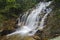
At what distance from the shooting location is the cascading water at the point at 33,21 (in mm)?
11068

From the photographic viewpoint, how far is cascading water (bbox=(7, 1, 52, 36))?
1107 centimetres

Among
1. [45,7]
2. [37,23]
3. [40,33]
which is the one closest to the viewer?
[40,33]

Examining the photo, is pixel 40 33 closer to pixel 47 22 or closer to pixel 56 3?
pixel 47 22

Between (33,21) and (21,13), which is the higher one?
(21,13)

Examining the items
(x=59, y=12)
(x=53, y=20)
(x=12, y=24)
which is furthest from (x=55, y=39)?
(x=12, y=24)

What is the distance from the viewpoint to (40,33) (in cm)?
1015

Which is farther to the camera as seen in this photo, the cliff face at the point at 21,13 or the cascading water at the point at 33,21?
the cascading water at the point at 33,21

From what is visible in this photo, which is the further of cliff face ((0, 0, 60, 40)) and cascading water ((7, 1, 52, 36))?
cascading water ((7, 1, 52, 36))

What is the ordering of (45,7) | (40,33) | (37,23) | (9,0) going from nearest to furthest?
(40,33) < (37,23) < (45,7) < (9,0)

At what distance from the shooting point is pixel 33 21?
12.4m

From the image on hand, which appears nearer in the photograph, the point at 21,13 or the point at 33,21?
the point at 33,21

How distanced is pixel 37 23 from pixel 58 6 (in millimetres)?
1984

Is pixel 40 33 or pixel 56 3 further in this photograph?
pixel 56 3

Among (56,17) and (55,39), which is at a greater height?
(56,17)
